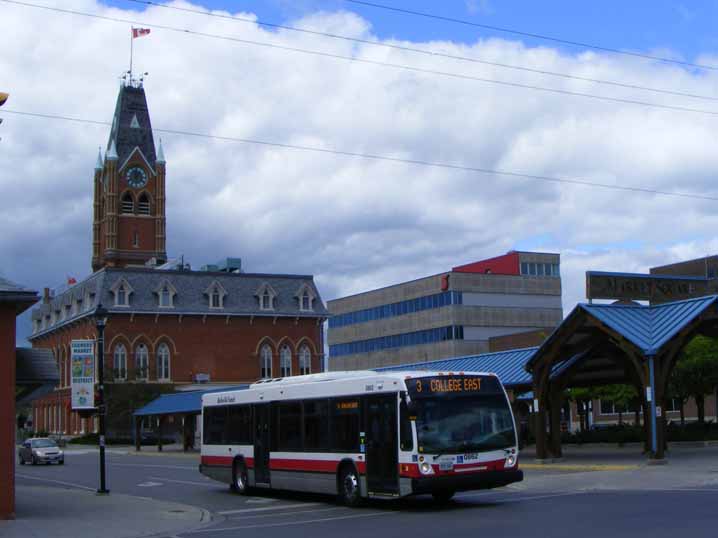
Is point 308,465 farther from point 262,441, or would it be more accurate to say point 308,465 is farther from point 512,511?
point 512,511

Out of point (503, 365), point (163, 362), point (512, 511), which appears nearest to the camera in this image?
point (512, 511)

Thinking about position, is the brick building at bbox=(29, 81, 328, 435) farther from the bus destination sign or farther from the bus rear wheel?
the bus destination sign

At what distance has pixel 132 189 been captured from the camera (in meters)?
108

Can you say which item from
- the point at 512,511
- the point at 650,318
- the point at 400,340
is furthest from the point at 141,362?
the point at 512,511

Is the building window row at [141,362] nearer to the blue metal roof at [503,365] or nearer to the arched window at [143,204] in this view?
the arched window at [143,204]

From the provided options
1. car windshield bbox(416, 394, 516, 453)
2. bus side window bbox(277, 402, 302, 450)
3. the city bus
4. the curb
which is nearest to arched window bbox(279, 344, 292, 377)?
the curb

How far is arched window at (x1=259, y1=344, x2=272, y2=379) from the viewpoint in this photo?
88.7 meters

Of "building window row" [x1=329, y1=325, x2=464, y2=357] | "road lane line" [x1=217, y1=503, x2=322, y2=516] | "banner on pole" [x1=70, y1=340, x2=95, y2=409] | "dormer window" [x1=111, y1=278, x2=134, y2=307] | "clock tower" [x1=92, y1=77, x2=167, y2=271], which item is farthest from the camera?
"clock tower" [x1=92, y1=77, x2=167, y2=271]

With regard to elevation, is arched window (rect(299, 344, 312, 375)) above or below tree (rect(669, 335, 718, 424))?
above

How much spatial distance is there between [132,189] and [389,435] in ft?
303

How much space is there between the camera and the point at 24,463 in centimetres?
5222

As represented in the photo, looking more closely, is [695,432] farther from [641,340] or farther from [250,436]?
[250,436]

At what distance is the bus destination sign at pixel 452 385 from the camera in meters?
19.8

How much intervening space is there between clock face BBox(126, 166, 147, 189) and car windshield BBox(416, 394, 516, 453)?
92208 millimetres
